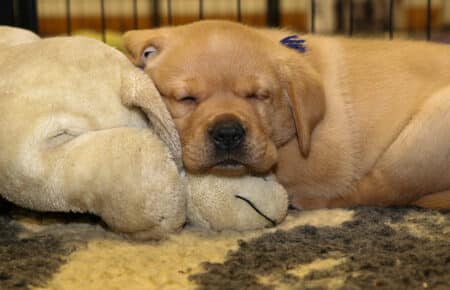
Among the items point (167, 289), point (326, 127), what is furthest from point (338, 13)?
point (167, 289)

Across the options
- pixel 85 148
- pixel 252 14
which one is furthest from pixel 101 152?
pixel 252 14

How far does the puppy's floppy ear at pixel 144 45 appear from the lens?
7.87 feet

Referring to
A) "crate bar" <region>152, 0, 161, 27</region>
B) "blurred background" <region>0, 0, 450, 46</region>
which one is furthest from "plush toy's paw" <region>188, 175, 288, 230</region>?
"crate bar" <region>152, 0, 161, 27</region>

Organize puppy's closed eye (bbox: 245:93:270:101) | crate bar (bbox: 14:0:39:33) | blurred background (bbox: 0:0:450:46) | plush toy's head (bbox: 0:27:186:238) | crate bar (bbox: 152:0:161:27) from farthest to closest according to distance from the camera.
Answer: crate bar (bbox: 152:0:161:27) < blurred background (bbox: 0:0:450:46) < crate bar (bbox: 14:0:39:33) < puppy's closed eye (bbox: 245:93:270:101) < plush toy's head (bbox: 0:27:186:238)

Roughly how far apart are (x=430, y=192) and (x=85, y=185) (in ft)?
4.23

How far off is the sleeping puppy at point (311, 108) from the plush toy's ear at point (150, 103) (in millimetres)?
63

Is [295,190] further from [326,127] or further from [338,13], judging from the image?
[338,13]

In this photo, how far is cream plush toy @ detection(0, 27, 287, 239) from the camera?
187cm

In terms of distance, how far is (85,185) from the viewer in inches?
73.9

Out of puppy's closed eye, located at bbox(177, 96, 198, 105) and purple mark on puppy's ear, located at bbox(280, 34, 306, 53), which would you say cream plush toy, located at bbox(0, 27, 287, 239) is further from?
purple mark on puppy's ear, located at bbox(280, 34, 306, 53)

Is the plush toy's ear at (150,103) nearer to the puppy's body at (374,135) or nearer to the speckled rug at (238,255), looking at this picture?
the speckled rug at (238,255)

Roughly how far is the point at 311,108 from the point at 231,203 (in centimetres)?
52

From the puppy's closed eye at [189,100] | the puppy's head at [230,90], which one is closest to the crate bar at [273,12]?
the puppy's head at [230,90]

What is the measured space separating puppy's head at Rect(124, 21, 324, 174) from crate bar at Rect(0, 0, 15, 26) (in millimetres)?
1227
